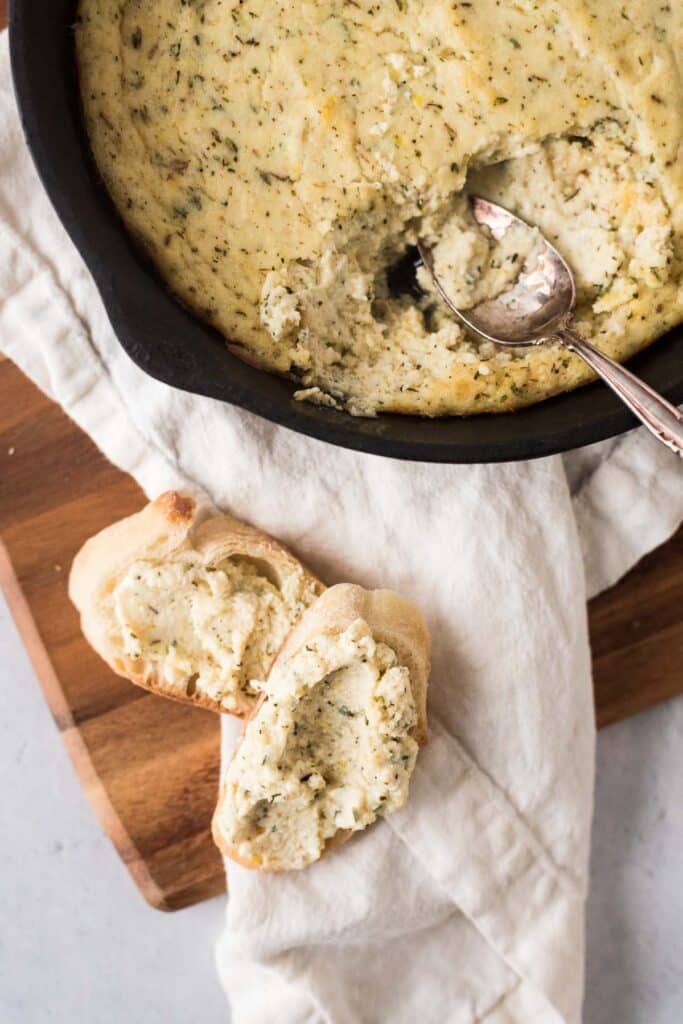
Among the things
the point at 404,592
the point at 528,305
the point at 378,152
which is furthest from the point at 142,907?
the point at 378,152

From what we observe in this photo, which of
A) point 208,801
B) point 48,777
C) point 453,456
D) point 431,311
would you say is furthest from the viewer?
point 48,777

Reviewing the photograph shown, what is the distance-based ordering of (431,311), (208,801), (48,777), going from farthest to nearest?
(48,777)
(208,801)
(431,311)

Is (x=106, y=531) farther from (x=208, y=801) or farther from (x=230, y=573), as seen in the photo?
(x=208, y=801)

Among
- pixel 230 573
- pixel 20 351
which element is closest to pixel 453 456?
pixel 230 573

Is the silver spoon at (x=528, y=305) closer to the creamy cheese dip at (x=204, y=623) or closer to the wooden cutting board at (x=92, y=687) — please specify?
the creamy cheese dip at (x=204, y=623)

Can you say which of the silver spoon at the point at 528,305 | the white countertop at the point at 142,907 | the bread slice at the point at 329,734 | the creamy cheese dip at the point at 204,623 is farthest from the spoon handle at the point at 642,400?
the white countertop at the point at 142,907

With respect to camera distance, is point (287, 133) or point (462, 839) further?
point (462, 839)

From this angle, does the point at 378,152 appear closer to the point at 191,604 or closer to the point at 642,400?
the point at 642,400
